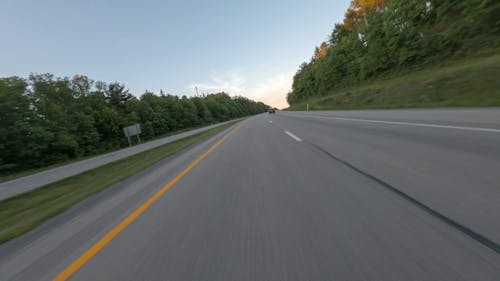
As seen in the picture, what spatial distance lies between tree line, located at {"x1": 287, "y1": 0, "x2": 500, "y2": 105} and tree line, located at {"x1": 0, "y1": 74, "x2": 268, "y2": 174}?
38.9 m

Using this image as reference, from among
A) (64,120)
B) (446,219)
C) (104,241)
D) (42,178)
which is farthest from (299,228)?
(64,120)

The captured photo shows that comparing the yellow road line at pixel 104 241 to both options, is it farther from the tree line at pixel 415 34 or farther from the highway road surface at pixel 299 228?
the tree line at pixel 415 34

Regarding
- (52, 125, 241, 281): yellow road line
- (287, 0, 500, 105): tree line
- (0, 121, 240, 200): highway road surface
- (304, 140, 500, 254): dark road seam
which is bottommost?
(0, 121, 240, 200): highway road surface

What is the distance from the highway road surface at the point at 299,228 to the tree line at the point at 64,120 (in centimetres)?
2159

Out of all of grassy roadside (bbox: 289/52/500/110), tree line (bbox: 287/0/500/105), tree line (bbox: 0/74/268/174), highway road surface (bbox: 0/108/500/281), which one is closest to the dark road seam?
highway road surface (bbox: 0/108/500/281)

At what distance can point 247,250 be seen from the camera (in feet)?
5.80

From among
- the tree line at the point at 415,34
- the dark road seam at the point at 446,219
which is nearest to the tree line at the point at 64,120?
the dark road seam at the point at 446,219

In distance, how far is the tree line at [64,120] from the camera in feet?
54.2

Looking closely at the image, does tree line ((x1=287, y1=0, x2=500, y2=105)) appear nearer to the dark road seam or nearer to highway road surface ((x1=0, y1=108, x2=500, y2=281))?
highway road surface ((x1=0, y1=108, x2=500, y2=281))

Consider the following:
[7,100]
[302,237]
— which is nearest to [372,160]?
[302,237]

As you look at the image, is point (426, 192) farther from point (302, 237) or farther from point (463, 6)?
point (463, 6)

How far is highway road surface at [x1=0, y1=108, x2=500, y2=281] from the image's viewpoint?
4.87 ft

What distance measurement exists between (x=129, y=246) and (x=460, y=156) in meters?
5.35

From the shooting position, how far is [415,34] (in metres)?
24.7
